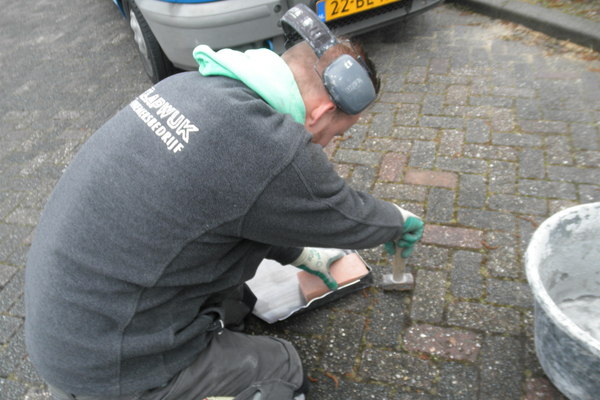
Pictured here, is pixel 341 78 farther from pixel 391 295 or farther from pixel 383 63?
pixel 383 63

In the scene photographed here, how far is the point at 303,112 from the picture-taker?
134cm

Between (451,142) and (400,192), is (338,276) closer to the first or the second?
(400,192)

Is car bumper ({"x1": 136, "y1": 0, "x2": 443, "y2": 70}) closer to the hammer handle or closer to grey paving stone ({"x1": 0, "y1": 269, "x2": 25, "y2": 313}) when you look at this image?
grey paving stone ({"x1": 0, "y1": 269, "x2": 25, "y2": 313})

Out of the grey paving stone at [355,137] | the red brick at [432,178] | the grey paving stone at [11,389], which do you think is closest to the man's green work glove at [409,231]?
the red brick at [432,178]

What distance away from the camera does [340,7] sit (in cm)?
330

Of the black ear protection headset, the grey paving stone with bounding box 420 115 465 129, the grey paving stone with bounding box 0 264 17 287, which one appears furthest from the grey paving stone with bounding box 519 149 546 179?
the grey paving stone with bounding box 0 264 17 287

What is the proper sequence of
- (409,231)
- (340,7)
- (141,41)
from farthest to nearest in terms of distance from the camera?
(141,41) < (340,7) < (409,231)

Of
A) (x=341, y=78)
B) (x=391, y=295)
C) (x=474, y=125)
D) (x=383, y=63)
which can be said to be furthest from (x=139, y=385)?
(x=383, y=63)

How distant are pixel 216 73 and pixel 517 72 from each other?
2.82 meters

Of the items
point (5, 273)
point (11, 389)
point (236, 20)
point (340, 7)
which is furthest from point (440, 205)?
point (5, 273)

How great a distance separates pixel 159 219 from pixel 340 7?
2.53m

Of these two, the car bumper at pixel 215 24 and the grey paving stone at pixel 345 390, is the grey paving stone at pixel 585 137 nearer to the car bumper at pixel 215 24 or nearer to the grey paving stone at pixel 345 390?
the car bumper at pixel 215 24

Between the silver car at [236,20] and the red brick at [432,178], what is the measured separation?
4.11 feet

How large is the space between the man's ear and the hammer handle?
2.65 ft
